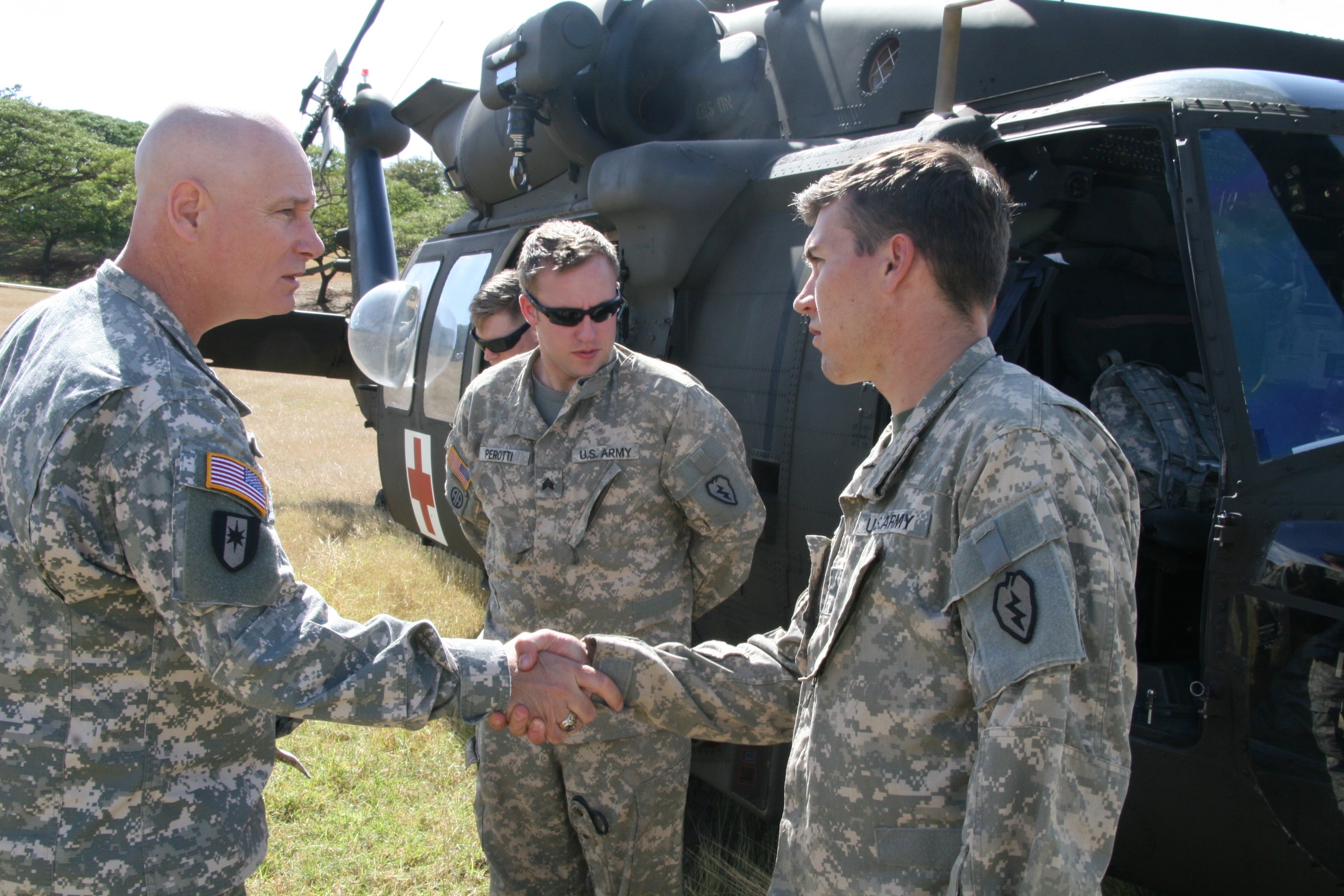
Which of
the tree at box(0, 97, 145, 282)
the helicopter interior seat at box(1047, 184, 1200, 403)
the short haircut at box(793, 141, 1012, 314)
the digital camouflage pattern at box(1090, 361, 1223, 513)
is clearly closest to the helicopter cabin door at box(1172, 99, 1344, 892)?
the digital camouflage pattern at box(1090, 361, 1223, 513)

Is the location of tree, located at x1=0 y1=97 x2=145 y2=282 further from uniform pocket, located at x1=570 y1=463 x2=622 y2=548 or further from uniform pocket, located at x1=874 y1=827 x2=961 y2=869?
uniform pocket, located at x1=874 y1=827 x2=961 y2=869

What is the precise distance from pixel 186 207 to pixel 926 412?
139 centimetres

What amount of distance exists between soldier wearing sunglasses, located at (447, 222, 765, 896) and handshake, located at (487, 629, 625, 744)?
0.45 m

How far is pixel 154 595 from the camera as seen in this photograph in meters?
1.67

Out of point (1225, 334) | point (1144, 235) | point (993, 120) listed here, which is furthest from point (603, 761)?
point (1144, 235)

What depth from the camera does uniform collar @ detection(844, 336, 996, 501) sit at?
1.50m

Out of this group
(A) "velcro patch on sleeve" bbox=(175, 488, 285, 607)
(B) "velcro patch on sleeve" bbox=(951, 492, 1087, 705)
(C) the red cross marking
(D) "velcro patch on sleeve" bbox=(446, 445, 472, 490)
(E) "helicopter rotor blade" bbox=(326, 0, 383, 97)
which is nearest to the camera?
(B) "velcro patch on sleeve" bbox=(951, 492, 1087, 705)

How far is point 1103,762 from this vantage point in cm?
128

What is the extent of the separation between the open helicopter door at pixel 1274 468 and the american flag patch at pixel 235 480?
1.93 meters

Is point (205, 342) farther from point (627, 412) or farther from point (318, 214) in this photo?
point (318, 214)

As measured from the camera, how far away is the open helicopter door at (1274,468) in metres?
2.04

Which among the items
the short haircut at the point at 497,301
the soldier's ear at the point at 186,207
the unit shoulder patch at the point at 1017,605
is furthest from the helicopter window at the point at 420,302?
the unit shoulder patch at the point at 1017,605

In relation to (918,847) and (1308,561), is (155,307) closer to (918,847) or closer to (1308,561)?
(918,847)

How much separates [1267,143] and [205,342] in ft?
20.6
